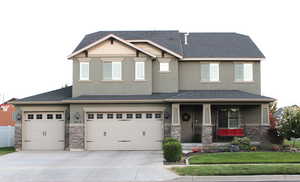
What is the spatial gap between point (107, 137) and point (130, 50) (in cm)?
563

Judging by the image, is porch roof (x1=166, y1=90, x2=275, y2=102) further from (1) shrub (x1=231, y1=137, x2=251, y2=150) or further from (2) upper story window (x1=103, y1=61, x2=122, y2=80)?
(2) upper story window (x1=103, y1=61, x2=122, y2=80)

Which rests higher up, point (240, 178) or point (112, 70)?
point (112, 70)

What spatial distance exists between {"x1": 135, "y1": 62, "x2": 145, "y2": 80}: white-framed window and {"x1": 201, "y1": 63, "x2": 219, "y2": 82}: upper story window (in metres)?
4.22

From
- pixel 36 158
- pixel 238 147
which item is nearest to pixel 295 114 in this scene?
pixel 238 147

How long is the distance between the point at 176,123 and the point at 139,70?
14.0 ft

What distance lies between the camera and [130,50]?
28312 millimetres

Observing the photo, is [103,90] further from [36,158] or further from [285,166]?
[285,166]

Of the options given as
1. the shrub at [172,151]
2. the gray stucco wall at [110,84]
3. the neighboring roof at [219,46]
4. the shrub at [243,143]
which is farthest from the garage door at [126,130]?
the shrub at [172,151]

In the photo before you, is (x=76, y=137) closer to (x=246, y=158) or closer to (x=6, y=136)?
(x=6, y=136)

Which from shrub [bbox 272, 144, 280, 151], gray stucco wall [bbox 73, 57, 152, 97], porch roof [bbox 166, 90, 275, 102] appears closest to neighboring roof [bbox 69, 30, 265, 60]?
gray stucco wall [bbox 73, 57, 152, 97]

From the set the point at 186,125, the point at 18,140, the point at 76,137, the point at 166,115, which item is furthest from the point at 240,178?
the point at 18,140

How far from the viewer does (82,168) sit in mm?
18703

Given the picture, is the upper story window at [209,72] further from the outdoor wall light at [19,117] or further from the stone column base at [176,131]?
the outdoor wall light at [19,117]

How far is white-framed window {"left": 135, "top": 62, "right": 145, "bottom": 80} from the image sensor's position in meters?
28.4
